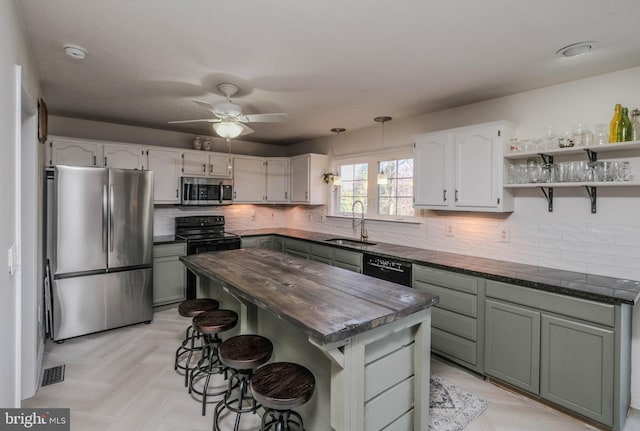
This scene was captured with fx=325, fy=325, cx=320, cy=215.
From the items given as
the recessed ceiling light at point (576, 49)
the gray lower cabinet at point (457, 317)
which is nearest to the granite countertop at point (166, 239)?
the gray lower cabinet at point (457, 317)

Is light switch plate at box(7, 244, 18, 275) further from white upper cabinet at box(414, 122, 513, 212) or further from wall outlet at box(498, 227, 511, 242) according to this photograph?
wall outlet at box(498, 227, 511, 242)

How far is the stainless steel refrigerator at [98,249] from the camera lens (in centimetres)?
329

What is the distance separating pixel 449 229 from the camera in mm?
3572

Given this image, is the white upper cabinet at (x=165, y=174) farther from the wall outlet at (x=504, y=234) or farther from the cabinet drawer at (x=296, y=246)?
the wall outlet at (x=504, y=234)

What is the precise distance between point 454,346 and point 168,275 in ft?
11.5

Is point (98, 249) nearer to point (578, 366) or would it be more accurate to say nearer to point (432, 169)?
point (432, 169)

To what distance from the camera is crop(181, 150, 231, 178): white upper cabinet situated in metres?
4.70

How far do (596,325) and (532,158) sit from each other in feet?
4.83

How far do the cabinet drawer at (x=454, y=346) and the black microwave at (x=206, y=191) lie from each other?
3.46 meters

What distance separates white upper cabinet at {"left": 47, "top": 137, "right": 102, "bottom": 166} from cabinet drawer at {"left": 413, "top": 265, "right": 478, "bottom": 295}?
13.0 ft

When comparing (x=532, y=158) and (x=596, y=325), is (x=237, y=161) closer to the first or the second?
(x=532, y=158)

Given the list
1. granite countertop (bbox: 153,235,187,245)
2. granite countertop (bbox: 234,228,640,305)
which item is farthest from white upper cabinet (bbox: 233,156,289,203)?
granite countertop (bbox: 234,228,640,305)

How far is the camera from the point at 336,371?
1521 mm

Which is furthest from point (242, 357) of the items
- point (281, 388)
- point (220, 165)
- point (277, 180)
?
point (277, 180)
